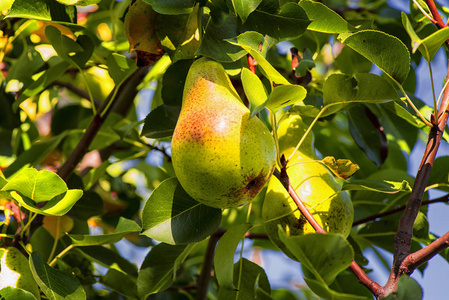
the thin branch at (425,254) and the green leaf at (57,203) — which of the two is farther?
the green leaf at (57,203)

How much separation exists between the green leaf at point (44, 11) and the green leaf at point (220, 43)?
295 mm

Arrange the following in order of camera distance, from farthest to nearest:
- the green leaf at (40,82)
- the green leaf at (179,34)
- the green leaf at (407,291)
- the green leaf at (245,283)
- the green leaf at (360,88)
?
the green leaf at (40,82) < the green leaf at (245,283) < the green leaf at (179,34) < the green leaf at (360,88) < the green leaf at (407,291)

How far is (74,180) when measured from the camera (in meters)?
1.37

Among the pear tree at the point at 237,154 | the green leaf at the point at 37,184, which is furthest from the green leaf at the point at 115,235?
the green leaf at the point at 37,184

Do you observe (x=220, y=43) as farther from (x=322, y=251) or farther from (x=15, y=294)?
(x=15, y=294)

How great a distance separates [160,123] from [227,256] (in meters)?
0.36

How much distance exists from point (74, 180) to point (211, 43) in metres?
0.61

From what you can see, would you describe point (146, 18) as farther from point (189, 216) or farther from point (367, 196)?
point (367, 196)

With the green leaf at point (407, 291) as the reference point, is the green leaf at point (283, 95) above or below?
above

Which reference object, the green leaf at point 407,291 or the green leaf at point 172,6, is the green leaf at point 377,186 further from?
the green leaf at point 172,6

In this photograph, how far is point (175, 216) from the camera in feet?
3.12

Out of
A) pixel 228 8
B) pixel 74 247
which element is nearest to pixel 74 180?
pixel 74 247

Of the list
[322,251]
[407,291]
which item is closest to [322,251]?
[322,251]

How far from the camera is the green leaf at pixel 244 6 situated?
2.79 feet
